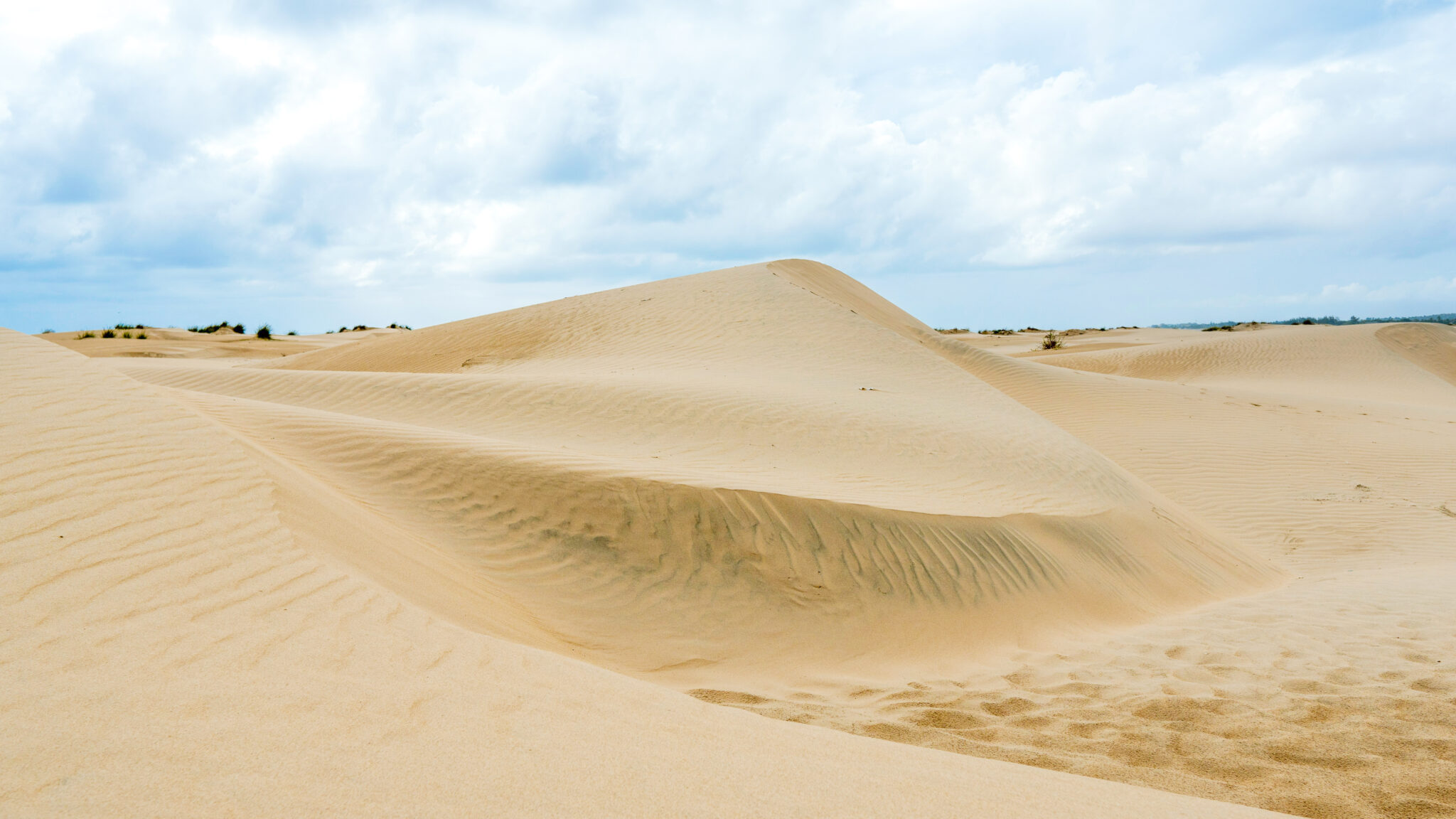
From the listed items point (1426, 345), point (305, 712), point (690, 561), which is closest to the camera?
point (305, 712)

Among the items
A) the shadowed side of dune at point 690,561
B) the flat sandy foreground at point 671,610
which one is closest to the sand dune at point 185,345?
the flat sandy foreground at point 671,610

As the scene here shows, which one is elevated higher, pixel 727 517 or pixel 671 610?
pixel 727 517

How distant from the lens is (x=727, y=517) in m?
6.80

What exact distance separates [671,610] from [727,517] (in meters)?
1.11

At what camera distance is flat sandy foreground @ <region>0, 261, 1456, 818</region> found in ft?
8.28

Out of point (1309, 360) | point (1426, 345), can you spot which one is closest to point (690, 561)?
point (1309, 360)

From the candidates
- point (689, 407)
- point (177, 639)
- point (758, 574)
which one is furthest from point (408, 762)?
point (689, 407)

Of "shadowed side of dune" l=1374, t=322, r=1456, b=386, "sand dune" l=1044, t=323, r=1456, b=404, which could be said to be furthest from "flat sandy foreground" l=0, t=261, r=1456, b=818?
"shadowed side of dune" l=1374, t=322, r=1456, b=386

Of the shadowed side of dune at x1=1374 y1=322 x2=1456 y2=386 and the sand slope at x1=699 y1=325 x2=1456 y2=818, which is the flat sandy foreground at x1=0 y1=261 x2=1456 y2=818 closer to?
the sand slope at x1=699 y1=325 x2=1456 y2=818

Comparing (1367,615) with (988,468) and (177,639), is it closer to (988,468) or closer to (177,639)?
(988,468)

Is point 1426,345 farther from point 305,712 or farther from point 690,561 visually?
point 305,712

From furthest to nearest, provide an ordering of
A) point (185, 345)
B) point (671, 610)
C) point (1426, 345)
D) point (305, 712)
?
point (1426, 345)
point (185, 345)
point (671, 610)
point (305, 712)

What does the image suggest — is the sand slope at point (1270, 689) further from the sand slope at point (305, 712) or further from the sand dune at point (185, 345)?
the sand dune at point (185, 345)

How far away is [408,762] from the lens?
243 cm
